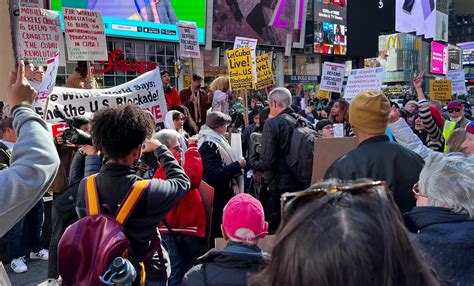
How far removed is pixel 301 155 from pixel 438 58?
5133cm

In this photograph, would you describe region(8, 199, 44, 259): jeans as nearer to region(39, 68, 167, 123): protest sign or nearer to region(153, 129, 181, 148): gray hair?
region(39, 68, 167, 123): protest sign

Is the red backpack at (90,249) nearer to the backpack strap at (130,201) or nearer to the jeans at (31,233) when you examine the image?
the backpack strap at (130,201)

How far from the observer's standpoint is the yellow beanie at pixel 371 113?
2.74 metres

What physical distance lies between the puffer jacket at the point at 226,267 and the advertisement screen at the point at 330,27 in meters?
29.8

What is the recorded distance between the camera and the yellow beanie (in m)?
2.74

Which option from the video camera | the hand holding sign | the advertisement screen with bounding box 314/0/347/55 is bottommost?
the video camera

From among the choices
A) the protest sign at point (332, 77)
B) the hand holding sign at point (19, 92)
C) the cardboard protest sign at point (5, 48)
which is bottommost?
the hand holding sign at point (19, 92)

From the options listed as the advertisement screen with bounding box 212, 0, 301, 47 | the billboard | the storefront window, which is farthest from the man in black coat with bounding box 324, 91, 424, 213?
the billboard

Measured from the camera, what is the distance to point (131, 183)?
2.21m

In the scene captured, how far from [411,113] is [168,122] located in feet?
16.8

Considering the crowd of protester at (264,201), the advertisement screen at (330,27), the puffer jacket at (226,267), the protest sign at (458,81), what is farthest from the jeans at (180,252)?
the advertisement screen at (330,27)

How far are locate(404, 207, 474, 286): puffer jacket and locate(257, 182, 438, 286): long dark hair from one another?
93cm

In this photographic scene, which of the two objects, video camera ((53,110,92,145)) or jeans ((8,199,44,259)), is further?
jeans ((8,199,44,259))

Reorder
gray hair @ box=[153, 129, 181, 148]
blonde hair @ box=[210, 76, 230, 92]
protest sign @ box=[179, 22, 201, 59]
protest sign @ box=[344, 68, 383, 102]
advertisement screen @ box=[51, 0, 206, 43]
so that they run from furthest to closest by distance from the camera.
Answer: advertisement screen @ box=[51, 0, 206, 43] → protest sign @ box=[179, 22, 201, 59] → blonde hair @ box=[210, 76, 230, 92] → protest sign @ box=[344, 68, 383, 102] → gray hair @ box=[153, 129, 181, 148]
